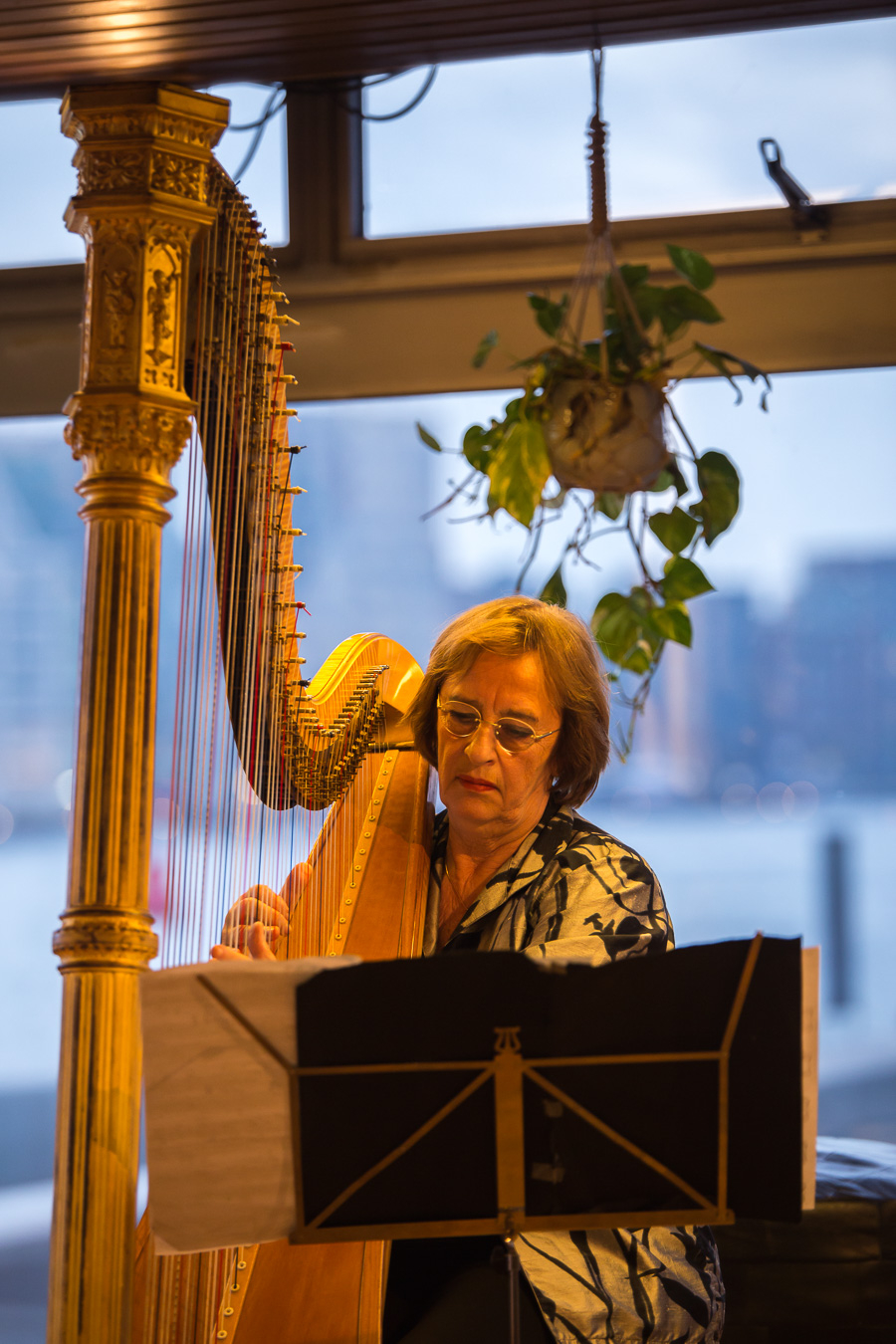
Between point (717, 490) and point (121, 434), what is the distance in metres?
0.62

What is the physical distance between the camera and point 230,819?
1.88 metres

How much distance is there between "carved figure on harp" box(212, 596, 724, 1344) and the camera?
6.03ft

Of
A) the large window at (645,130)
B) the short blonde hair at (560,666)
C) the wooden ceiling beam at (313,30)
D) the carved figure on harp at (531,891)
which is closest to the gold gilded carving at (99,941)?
the carved figure on harp at (531,891)

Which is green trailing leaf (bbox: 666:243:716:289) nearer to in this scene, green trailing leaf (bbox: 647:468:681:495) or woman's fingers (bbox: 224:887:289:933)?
green trailing leaf (bbox: 647:468:681:495)

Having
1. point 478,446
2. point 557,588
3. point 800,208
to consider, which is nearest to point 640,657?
point 557,588

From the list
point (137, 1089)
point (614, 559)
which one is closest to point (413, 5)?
point (137, 1089)

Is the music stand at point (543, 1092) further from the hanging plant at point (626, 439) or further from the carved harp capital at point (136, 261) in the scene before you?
the carved harp capital at point (136, 261)

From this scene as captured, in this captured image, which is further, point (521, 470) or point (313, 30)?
point (313, 30)

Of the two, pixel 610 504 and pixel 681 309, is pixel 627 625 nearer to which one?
pixel 610 504

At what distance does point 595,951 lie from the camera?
196cm

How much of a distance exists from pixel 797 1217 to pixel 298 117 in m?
3.50

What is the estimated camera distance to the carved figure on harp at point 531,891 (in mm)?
1837

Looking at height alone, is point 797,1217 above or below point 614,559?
below

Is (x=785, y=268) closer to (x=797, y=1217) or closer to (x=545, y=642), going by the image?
(x=545, y=642)
